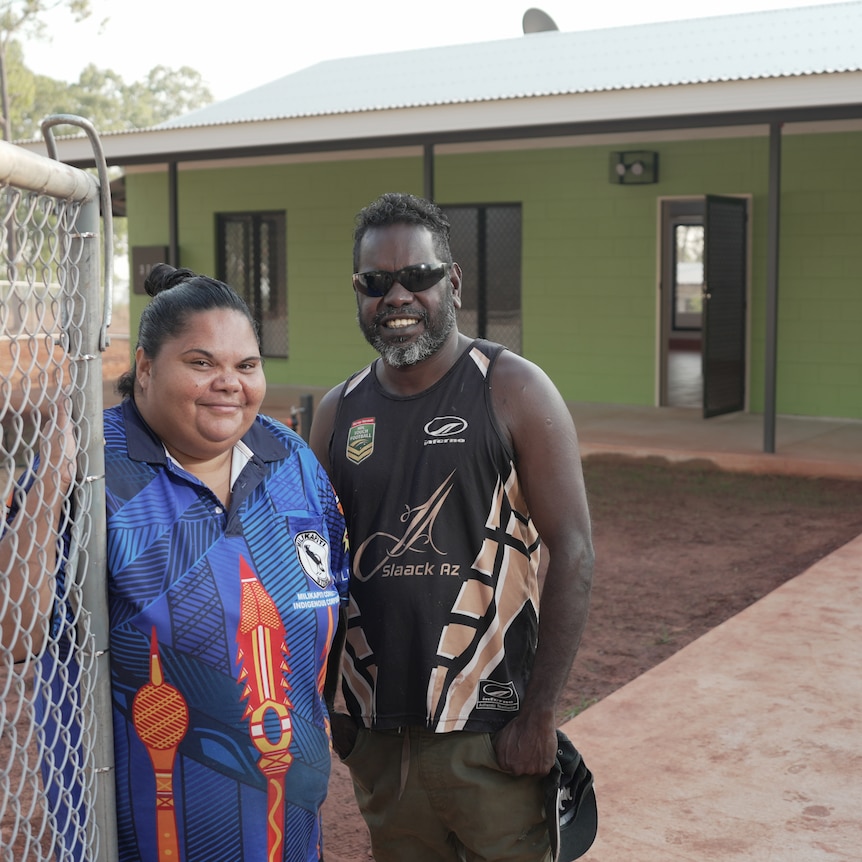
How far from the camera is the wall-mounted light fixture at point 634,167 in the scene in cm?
1227

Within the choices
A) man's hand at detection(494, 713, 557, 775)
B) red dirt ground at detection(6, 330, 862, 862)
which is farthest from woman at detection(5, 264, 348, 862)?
red dirt ground at detection(6, 330, 862, 862)

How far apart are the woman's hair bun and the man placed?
0.42 metres

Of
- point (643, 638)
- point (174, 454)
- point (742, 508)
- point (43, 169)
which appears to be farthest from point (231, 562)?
point (742, 508)

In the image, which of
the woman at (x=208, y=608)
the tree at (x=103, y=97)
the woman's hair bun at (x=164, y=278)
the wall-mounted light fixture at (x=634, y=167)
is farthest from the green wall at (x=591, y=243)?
the tree at (x=103, y=97)

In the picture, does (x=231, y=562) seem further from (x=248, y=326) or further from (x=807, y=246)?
(x=807, y=246)

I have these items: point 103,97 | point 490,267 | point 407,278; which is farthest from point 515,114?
point 103,97

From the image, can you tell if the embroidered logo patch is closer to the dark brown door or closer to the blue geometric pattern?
the blue geometric pattern

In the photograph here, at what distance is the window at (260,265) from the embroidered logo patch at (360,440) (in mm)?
13087

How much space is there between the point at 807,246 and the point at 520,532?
10.1 meters

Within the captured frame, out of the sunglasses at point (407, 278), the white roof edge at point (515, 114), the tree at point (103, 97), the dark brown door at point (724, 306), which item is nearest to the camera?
the sunglasses at point (407, 278)

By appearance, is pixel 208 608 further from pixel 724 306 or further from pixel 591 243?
pixel 591 243

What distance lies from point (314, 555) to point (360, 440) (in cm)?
42

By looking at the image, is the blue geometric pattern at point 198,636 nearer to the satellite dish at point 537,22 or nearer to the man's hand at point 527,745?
the man's hand at point 527,745

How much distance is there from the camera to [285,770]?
1.94 meters
